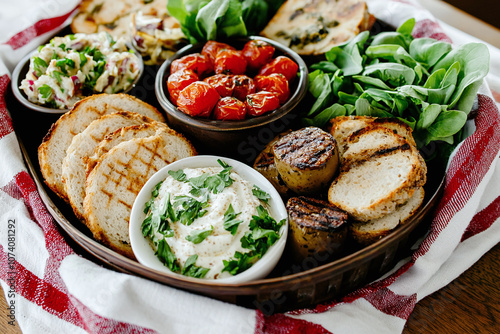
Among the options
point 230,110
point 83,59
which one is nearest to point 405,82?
point 230,110

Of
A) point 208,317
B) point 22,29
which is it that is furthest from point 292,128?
point 22,29

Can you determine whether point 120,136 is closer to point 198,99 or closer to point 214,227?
point 198,99

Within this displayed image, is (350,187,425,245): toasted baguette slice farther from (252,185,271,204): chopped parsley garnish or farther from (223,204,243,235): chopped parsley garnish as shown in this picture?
(223,204,243,235): chopped parsley garnish

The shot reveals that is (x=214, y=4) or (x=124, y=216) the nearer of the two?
(x=124, y=216)

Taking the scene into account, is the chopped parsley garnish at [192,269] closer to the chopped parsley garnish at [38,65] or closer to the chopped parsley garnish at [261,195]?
the chopped parsley garnish at [261,195]

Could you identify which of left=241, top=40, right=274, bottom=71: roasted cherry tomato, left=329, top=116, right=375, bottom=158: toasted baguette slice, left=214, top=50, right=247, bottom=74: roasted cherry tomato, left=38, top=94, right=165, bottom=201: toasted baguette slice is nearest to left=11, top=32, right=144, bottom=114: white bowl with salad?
left=38, top=94, right=165, bottom=201: toasted baguette slice

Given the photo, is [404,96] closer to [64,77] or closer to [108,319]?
[108,319]

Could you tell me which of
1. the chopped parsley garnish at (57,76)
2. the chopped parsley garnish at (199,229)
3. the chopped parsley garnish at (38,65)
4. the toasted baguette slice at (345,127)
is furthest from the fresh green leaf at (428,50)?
the chopped parsley garnish at (38,65)
